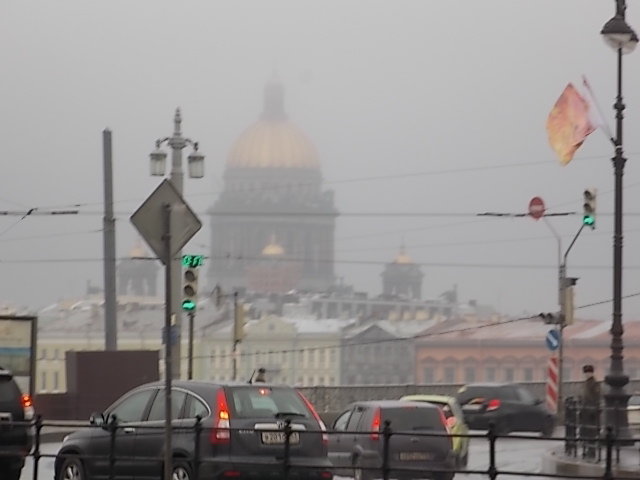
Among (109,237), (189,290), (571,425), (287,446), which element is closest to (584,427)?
(571,425)

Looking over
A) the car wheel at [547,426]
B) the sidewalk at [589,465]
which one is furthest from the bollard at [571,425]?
the car wheel at [547,426]

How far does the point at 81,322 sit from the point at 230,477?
164381mm

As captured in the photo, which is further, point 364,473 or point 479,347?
point 479,347

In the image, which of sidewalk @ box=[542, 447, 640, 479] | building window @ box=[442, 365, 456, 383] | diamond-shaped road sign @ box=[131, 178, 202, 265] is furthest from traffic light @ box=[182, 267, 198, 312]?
building window @ box=[442, 365, 456, 383]

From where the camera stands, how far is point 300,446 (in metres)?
20.3

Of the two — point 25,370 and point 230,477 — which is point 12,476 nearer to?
point 230,477

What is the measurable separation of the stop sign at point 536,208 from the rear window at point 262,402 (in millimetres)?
29400

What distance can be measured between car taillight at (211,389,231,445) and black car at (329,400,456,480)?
3.58 m

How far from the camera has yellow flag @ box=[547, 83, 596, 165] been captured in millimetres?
31562

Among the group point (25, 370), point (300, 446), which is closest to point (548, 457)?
point (300, 446)

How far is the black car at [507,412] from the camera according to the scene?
145ft

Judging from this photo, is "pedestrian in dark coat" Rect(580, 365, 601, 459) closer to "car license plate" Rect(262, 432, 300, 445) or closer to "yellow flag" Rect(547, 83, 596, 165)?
"yellow flag" Rect(547, 83, 596, 165)

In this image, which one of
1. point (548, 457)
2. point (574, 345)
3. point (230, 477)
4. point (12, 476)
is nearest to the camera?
point (230, 477)

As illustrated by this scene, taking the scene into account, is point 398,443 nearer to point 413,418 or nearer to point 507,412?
point 413,418
